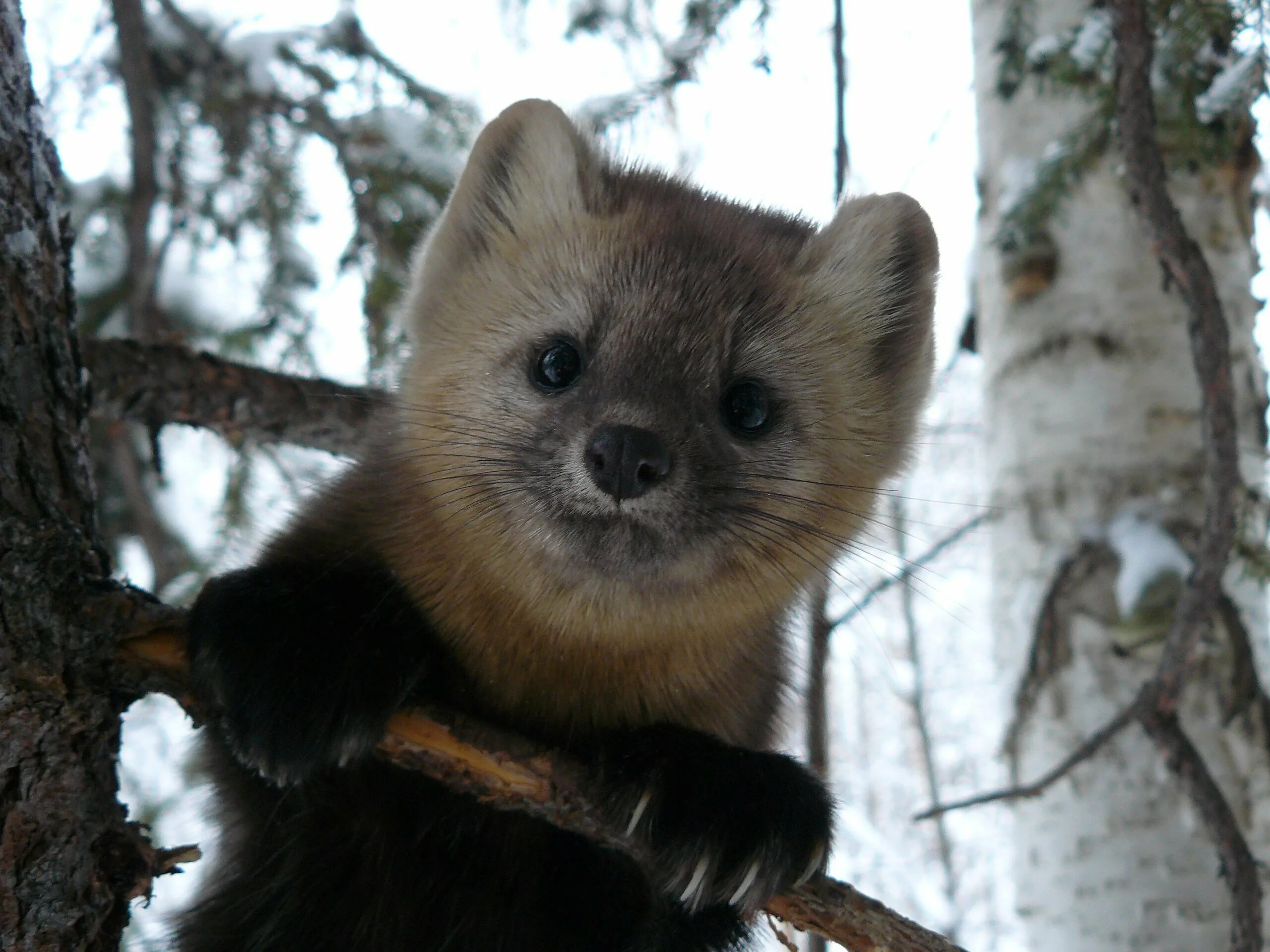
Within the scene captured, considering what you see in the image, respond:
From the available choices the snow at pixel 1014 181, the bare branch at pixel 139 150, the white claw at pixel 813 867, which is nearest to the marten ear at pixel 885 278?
the snow at pixel 1014 181

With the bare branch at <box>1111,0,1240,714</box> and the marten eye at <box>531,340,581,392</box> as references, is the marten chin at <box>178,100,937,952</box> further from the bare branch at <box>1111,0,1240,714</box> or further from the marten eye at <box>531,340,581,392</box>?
the bare branch at <box>1111,0,1240,714</box>

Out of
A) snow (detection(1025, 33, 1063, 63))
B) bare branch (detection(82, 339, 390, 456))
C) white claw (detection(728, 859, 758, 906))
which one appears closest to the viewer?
white claw (detection(728, 859, 758, 906))

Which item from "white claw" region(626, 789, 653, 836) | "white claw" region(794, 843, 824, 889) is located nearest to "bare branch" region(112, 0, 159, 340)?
"white claw" region(626, 789, 653, 836)

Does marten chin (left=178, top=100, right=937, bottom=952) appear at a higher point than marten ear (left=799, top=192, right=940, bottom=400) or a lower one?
lower

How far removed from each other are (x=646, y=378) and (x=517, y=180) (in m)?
0.73

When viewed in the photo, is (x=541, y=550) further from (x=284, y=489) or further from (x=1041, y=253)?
(x=1041, y=253)

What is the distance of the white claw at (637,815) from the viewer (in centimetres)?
183

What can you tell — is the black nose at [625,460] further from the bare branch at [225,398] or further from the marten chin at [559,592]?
the bare branch at [225,398]

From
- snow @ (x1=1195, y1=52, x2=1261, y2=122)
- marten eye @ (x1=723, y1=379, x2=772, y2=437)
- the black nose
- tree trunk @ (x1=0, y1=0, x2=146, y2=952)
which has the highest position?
snow @ (x1=1195, y1=52, x2=1261, y2=122)

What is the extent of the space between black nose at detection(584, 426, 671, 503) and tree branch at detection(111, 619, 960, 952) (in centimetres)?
43

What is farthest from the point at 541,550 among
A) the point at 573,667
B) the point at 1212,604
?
the point at 1212,604

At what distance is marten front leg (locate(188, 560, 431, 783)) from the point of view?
5.69ft

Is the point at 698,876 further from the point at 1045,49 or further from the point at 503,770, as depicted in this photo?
the point at 1045,49

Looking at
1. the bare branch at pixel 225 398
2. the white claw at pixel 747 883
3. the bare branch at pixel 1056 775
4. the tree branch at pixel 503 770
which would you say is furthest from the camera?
the bare branch at pixel 225 398
